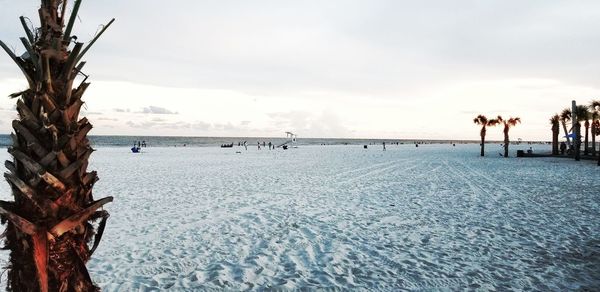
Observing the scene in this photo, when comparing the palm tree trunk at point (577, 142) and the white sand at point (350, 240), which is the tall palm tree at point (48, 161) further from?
the palm tree trunk at point (577, 142)

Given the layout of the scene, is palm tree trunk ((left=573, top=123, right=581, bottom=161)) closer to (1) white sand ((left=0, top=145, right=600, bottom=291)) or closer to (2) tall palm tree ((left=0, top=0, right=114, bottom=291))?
(1) white sand ((left=0, top=145, right=600, bottom=291))

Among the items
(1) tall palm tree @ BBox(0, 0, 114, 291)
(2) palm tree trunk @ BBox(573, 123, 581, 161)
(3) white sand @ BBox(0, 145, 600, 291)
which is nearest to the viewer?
(1) tall palm tree @ BBox(0, 0, 114, 291)

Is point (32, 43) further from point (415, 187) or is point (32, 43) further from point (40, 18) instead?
point (415, 187)

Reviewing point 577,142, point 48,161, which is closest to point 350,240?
point 48,161

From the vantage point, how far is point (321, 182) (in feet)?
62.5

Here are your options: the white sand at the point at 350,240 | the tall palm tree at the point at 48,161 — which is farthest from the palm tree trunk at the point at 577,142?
the tall palm tree at the point at 48,161

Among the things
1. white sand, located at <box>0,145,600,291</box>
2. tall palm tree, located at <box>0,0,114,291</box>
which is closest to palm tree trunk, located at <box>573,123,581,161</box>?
white sand, located at <box>0,145,600,291</box>

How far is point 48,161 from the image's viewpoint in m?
2.11

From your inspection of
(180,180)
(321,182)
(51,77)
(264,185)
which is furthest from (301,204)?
(51,77)

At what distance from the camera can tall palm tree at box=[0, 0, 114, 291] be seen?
209cm

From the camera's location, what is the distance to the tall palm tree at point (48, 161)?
82.2 inches

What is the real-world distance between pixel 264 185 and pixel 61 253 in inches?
605

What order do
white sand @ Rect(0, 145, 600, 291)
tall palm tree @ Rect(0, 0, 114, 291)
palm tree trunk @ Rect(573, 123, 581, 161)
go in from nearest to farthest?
1. tall palm tree @ Rect(0, 0, 114, 291)
2. white sand @ Rect(0, 145, 600, 291)
3. palm tree trunk @ Rect(573, 123, 581, 161)

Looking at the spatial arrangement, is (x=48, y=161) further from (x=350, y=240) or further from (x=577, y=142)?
(x=577, y=142)
